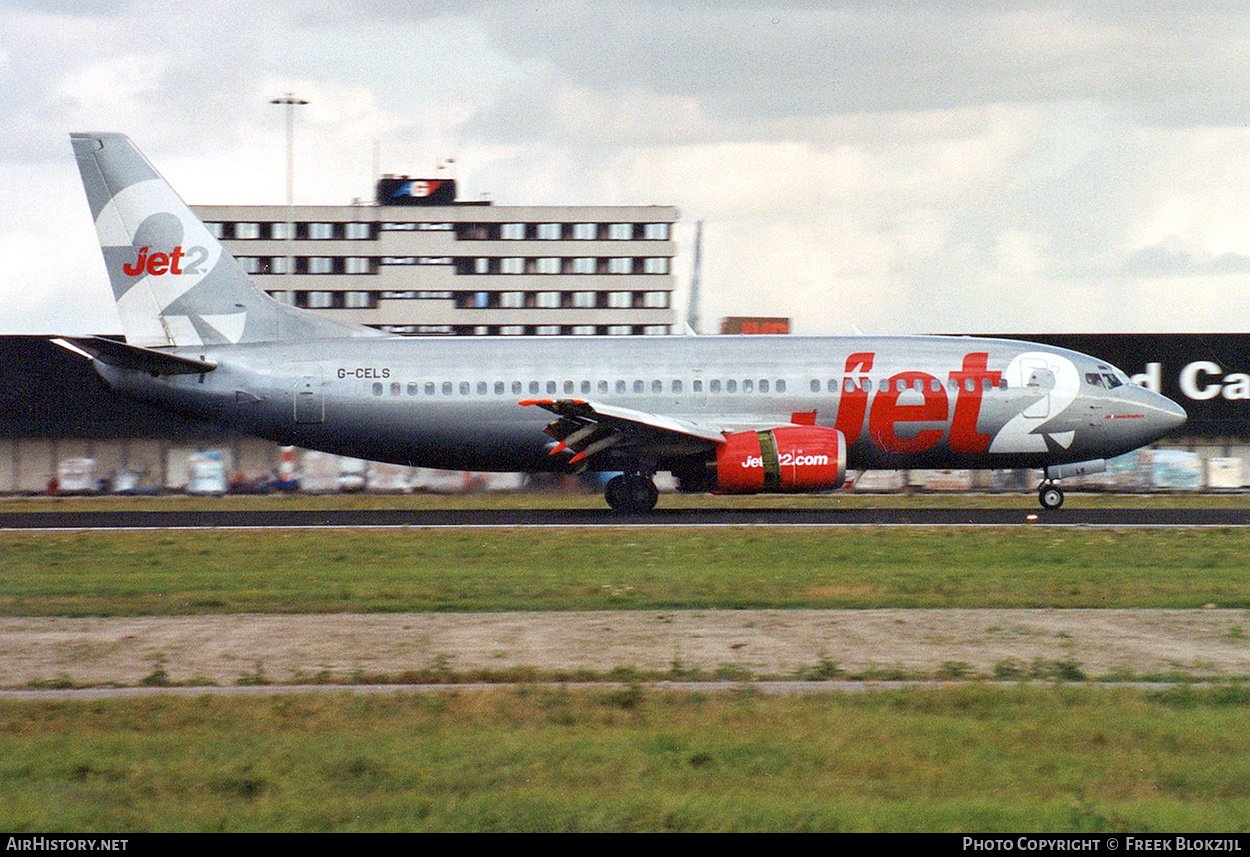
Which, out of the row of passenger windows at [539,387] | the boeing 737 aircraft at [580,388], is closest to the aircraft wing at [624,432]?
the boeing 737 aircraft at [580,388]

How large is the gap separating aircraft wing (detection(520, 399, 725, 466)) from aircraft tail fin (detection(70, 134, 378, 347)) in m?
6.46

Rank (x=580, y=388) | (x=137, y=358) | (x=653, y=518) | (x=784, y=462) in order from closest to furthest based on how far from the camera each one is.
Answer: (x=784, y=462), (x=653, y=518), (x=137, y=358), (x=580, y=388)

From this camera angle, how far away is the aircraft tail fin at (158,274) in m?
33.8

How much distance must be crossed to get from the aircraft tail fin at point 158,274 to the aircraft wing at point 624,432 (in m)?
6.46

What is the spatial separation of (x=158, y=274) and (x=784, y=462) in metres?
15.9

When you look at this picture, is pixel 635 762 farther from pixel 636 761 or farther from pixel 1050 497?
pixel 1050 497

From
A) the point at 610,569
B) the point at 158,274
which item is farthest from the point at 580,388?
the point at 610,569

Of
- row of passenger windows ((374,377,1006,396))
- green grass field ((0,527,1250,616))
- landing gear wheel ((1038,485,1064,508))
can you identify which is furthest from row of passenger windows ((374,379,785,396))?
landing gear wheel ((1038,485,1064,508))

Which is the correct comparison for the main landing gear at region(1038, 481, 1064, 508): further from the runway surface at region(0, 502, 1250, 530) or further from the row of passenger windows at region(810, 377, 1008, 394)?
the row of passenger windows at region(810, 377, 1008, 394)

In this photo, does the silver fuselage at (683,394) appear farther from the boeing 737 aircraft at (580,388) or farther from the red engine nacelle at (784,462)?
the red engine nacelle at (784,462)
